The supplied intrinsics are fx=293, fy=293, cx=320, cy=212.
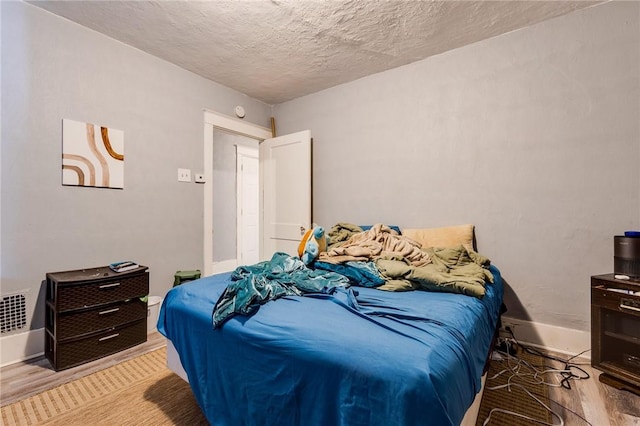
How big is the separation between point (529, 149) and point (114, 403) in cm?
339

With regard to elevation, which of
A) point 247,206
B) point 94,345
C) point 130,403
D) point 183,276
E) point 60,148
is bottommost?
point 130,403

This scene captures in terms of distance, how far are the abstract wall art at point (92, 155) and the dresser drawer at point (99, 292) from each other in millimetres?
848

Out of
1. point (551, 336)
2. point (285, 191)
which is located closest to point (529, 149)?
point (551, 336)

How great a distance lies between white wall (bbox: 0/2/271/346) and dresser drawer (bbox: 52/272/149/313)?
387mm

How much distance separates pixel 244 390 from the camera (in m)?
1.24

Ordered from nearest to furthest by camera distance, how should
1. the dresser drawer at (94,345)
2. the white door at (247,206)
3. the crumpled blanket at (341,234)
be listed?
the dresser drawer at (94,345) < the crumpled blanket at (341,234) < the white door at (247,206)

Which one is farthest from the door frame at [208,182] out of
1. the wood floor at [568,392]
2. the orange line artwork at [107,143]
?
the wood floor at [568,392]

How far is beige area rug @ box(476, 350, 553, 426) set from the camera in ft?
4.97

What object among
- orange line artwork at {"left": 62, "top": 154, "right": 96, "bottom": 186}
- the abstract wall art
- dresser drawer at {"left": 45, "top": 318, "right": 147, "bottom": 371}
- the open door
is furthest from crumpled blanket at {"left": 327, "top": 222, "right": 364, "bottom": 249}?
orange line artwork at {"left": 62, "top": 154, "right": 96, "bottom": 186}

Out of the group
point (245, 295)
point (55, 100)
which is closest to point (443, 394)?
point (245, 295)

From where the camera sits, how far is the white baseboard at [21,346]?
207 centimetres

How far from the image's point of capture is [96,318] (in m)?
2.19

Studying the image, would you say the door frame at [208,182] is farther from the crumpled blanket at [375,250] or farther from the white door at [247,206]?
the white door at [247,206]

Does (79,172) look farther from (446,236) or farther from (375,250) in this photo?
(446,236)
